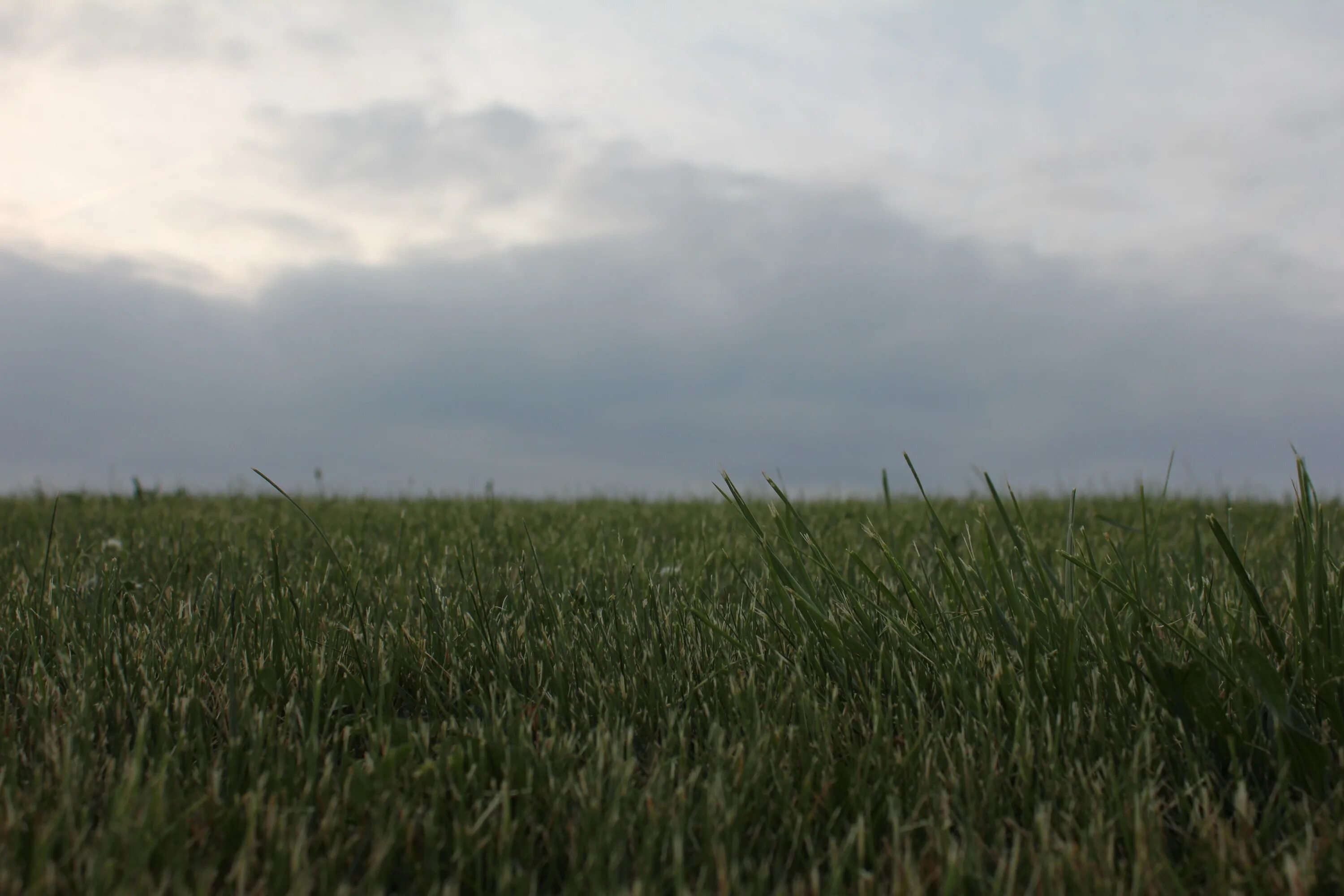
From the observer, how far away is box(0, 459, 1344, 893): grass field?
160 cm

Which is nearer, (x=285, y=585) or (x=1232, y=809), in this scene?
(x=1232, y=809)

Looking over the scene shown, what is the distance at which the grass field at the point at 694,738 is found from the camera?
160 cm

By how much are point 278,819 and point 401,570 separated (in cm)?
230

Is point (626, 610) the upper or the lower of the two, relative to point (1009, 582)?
lower

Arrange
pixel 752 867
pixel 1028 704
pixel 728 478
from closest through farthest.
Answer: pixel 752 867, pixel 1028 704, pixel 728 478

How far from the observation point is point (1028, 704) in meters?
2.05

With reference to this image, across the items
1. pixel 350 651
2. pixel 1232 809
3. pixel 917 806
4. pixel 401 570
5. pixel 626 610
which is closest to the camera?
pixel 917 806

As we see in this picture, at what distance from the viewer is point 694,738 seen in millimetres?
2137

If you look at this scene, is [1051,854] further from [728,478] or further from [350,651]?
[350,651]

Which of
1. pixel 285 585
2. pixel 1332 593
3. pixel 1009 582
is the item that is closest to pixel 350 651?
pixel 285 585

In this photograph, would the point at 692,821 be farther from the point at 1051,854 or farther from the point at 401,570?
the point at 401,570

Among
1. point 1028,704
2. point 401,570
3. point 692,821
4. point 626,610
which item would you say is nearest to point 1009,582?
point 1028,704

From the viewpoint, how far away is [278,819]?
1.67 m

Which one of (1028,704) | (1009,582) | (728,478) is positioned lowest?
(1028,704)
